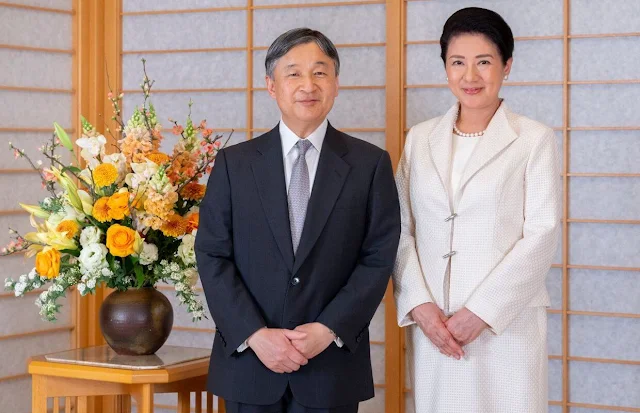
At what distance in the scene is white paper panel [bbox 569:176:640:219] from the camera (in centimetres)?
315

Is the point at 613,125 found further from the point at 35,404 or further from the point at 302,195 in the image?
the point at 35,404

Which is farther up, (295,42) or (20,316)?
(295,42)

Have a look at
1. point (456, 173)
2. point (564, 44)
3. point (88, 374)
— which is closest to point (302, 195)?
point (456, 173)

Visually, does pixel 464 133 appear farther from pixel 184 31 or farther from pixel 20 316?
pixel 20 316

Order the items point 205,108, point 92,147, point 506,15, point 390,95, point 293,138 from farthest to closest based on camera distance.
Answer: point 205,108, point 390,95, point 506,15, point 92,147, point 293,138

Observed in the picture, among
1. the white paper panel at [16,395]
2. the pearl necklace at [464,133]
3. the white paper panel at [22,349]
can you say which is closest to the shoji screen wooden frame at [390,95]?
the white paper panel at [22,349]

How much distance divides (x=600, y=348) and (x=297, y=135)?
1.45 m

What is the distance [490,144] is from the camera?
2.41 meters

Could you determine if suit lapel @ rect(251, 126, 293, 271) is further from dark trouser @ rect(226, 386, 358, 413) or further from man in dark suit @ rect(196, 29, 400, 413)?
dark trouser @ rect(226, 386, 358, 413)

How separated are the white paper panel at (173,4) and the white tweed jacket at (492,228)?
1.55 m

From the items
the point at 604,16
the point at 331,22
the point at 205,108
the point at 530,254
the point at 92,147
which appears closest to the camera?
the point at 530,254

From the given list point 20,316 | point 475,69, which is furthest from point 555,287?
point 20,316

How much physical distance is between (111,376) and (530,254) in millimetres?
1199

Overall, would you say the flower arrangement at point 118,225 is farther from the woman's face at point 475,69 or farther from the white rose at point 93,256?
the woman's face at point 475,69
